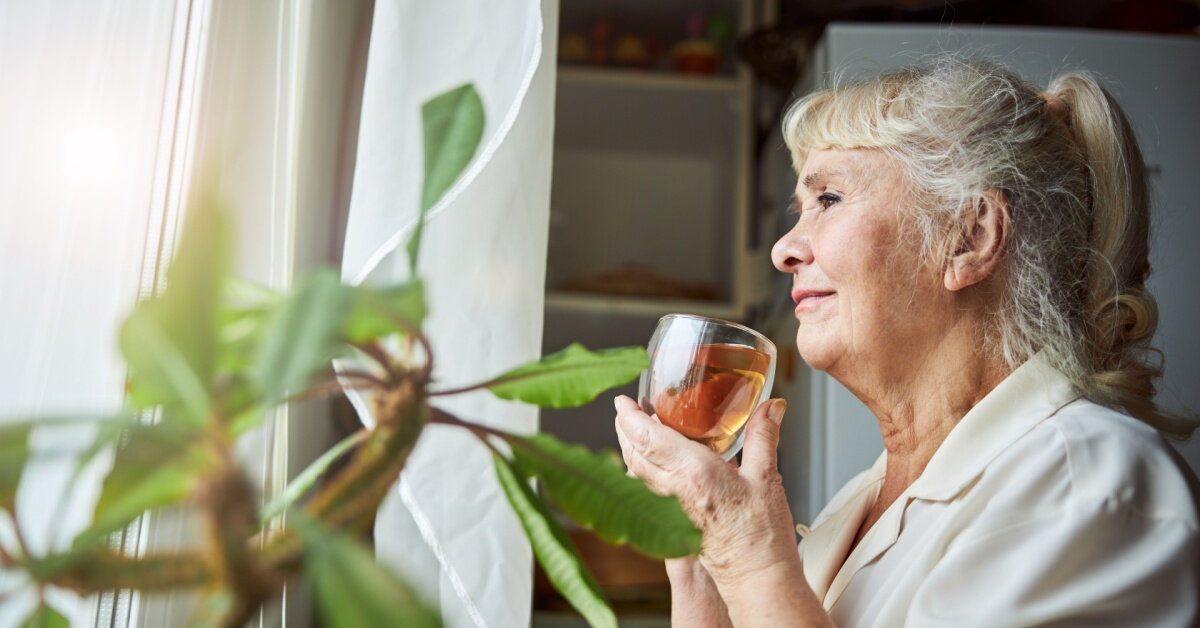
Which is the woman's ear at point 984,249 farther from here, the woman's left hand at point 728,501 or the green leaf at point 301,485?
the green leaf at point 301,485

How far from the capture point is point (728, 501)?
846 millimetres

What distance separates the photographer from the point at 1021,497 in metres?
0.83

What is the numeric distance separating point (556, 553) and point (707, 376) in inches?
15.9

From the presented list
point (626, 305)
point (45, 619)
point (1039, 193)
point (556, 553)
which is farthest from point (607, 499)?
point (626, 305)

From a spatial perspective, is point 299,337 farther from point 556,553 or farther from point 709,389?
point 709,389

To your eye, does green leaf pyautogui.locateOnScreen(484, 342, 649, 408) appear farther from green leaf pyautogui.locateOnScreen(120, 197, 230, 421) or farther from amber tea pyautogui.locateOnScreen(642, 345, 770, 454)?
amber tea pyautogui.locateOnScreen(642, 345, 770, 454)

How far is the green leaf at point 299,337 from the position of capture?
1.05ft

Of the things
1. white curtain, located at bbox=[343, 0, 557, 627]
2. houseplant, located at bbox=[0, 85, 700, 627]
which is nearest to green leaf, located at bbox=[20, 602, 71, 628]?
houseplant, located at bbox=[0, 85, 700, 627]

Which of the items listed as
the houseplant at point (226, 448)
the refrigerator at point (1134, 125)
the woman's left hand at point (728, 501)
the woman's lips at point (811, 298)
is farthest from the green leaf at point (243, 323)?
the refrigerator at point (1134, 125)

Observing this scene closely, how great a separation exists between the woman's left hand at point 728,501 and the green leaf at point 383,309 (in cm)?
47

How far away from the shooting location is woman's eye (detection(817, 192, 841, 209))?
3.77 ft

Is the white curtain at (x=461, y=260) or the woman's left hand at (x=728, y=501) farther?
the white curtain at (x=461, y=260)

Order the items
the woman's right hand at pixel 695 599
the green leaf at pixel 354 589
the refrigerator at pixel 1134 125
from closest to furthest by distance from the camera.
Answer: the green leaf at pixel 354 589, the woman's right hand at pixel 695 599, the refrigerator at pixel 1134 125

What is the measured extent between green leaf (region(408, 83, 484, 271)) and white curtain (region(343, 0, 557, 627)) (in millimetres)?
548
